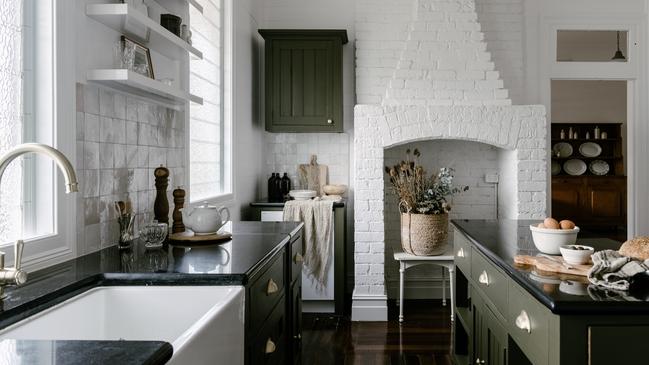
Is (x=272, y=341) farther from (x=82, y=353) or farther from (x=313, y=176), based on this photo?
(x=313, y=176)

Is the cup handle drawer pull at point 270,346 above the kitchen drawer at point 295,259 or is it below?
below

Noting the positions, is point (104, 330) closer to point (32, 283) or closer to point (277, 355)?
point (32, 283)

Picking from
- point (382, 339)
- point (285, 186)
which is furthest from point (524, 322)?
point (285, 186)

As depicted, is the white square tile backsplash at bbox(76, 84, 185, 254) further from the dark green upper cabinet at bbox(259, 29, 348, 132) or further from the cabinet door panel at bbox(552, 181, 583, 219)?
the cabinet door panel at bbox(552, 181, 583, 219)

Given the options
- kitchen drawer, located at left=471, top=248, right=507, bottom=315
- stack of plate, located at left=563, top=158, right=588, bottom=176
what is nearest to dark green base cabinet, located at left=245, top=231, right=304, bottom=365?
kitchen drawer, located at left=471, top=248, right=507, bottom=315

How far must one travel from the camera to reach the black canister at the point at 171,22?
2467mm

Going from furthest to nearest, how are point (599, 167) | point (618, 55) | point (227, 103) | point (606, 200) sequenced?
1. point (599, 167)
2. point (606, 200)
3. point (618, 55)
4. point (227, 103)

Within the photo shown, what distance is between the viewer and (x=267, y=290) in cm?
201

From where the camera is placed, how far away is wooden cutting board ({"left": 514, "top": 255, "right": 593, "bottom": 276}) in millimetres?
1716

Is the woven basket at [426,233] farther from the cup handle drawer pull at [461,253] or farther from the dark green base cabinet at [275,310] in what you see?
the dark green base cabinet at [275,310]

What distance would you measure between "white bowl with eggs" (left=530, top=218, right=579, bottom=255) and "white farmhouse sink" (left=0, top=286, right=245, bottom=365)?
1.19 m

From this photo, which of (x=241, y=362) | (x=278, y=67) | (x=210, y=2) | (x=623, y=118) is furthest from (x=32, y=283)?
(x=623, y=118)

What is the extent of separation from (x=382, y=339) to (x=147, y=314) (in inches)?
106

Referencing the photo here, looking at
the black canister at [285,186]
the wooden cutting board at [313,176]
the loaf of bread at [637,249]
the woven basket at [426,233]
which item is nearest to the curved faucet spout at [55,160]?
the loaf of bread at [637,249]
